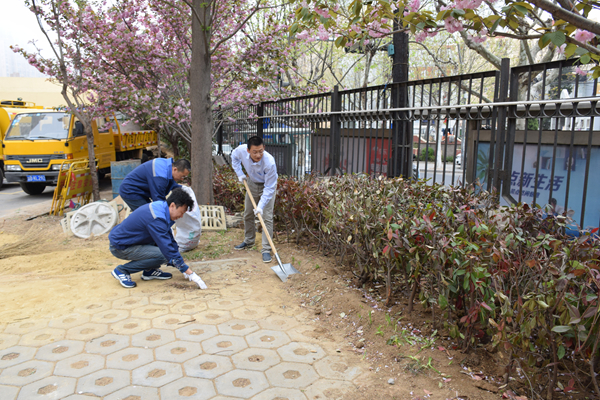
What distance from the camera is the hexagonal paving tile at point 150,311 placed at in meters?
3.63

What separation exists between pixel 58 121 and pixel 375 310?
11.6 meters

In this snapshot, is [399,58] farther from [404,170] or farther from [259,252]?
[259,252]

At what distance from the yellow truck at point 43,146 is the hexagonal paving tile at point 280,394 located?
32.7ft

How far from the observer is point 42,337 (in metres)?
3.22

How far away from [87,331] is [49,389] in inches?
29.9

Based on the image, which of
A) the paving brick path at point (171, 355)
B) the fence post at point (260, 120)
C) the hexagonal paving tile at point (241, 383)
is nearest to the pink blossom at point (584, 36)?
the paving brick path at point (171, 355)

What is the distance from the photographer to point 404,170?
573cm

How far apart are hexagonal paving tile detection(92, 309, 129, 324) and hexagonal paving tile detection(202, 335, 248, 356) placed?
888 millimetres

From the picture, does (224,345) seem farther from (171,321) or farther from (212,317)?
(171,321)

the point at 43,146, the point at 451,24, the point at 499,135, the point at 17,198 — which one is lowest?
the point at 17,198

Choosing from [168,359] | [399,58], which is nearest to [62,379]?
[168,359]

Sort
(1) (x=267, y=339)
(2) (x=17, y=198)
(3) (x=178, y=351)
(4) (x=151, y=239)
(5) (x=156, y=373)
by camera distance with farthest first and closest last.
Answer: (2) (x=17, y=198), (4) (x=151, y=239), (1) (x=267, y=339), (3) (x=178, y=351), (5) (x=156, y=373)

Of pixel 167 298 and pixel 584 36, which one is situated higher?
pixel 584 36

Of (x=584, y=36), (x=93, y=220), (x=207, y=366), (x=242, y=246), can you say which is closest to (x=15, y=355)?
(x=207, y=366)
